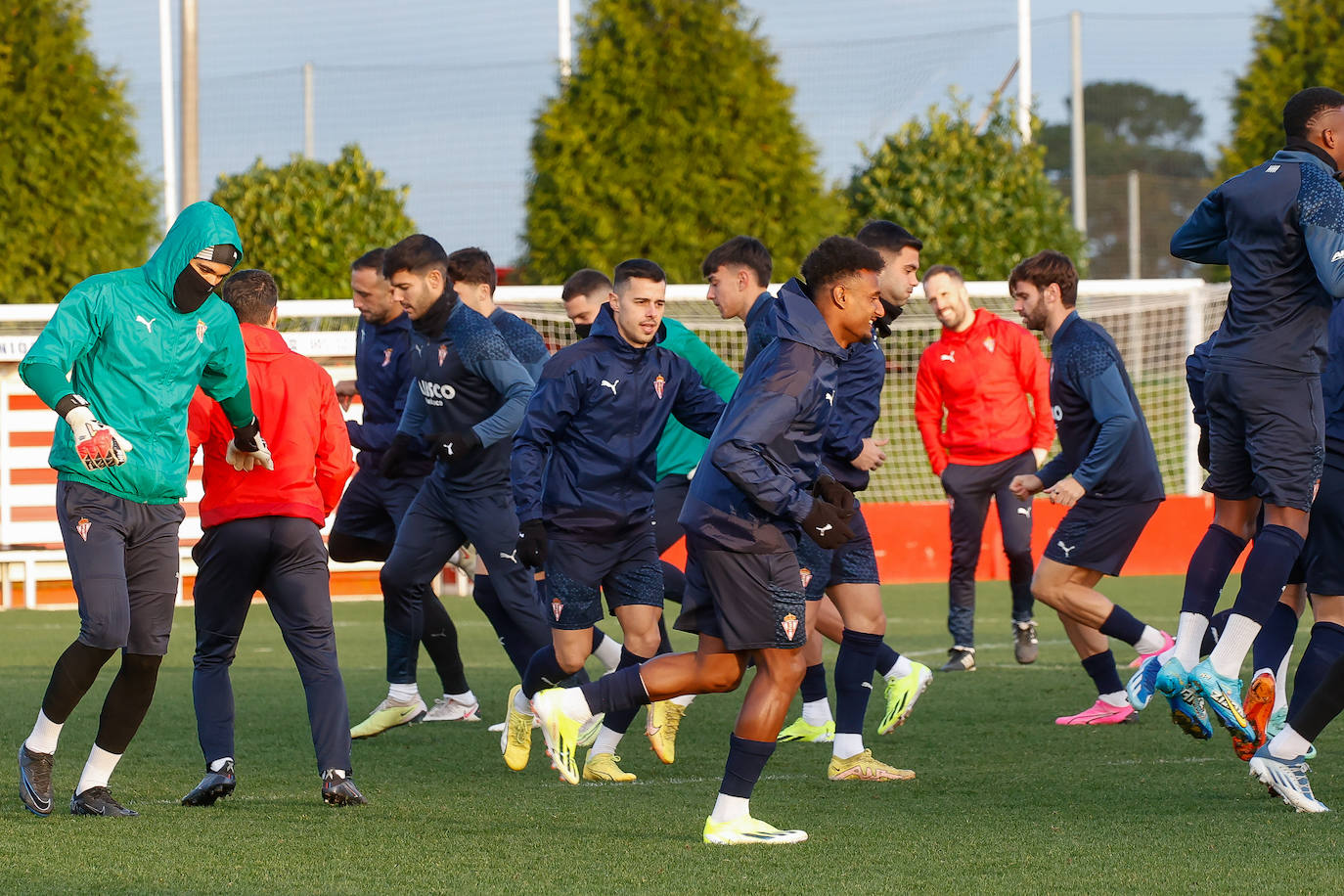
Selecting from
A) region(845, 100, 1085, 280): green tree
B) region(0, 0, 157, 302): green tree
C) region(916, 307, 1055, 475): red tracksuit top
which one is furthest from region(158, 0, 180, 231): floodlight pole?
region(916, 307, 1055, 475): red tracksuit top

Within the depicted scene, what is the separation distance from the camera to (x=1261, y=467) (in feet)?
18.9

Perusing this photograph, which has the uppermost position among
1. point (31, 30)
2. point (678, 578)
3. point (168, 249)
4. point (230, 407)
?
point (31, 30)

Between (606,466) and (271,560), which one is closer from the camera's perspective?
(271,560)

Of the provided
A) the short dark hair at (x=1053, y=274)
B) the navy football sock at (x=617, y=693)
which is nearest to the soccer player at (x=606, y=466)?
the navy football sock at (x=617, y=693)

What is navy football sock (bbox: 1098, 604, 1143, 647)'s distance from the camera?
A: 747 centimetres

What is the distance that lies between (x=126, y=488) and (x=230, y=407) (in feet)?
1.54

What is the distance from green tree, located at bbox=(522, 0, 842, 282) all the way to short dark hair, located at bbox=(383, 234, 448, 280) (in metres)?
10.8

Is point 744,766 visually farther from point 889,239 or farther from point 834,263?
point 889,239

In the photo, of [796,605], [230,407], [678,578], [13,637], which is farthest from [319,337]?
[796,605]

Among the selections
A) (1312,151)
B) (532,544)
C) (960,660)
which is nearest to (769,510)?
(532,544)

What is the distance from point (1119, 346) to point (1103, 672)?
9251 millimetres

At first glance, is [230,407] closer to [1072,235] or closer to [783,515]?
[783,515]

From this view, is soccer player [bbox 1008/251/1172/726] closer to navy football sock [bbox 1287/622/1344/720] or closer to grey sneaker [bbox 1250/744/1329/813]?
navy football sock [bbox 1287/622/1344/720]

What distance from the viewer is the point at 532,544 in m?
6.05
